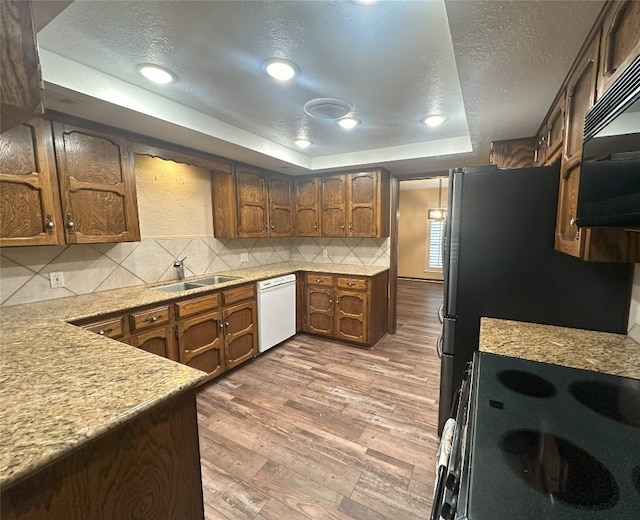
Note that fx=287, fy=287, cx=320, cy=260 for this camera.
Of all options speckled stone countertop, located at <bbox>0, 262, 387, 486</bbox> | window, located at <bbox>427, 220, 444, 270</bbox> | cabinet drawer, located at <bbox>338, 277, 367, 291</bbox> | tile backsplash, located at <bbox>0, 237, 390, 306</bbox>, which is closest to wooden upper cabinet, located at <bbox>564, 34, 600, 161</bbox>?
speckled stone countertop, located at <bbox>0, 262, 387, 486</bbox>

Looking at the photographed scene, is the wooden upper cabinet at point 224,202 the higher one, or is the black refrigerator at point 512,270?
the wooden upper cabinet at point 224,202

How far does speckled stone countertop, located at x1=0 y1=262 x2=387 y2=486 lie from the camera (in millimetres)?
636

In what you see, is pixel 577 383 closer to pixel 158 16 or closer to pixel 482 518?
pixel 482 518

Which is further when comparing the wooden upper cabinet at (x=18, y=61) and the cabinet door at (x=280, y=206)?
the cabinet door at (x=280, y=206)

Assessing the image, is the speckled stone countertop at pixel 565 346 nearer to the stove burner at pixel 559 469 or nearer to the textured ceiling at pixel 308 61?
the stove burner at pixel 559 469

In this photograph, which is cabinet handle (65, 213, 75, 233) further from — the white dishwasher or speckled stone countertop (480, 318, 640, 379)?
speckled stone countertop (480, 318, 640, 379)

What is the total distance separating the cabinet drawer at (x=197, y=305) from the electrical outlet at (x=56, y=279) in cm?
81

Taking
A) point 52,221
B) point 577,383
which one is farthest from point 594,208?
point 52,221

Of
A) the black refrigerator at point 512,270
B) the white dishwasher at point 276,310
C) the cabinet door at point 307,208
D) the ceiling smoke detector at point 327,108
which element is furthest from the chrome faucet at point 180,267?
the black refrigerator at point 512,270

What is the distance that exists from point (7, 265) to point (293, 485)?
2.24m

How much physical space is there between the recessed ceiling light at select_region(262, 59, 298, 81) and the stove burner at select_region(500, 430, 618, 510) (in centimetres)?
183

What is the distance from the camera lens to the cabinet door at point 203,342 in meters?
2.35

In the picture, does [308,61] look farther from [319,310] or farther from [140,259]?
[319,310]

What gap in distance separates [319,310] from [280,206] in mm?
1433
